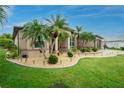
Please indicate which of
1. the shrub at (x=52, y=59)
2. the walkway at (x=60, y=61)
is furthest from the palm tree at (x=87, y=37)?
the shrub at (x=52, y=59)

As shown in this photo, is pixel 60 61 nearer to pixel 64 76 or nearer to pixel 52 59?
pixel 52 59

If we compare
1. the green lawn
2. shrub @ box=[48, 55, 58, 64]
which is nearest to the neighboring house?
shrub @ box=[48, 55, 58, 64]

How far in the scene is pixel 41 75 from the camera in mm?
5746

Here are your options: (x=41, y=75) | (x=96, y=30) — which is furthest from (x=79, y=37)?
(x=41, y=75)

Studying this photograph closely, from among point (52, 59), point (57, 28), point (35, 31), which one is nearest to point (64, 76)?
Answer: point (52, 59)

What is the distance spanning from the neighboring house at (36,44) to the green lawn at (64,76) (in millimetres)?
424

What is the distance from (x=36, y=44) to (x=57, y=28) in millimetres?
651

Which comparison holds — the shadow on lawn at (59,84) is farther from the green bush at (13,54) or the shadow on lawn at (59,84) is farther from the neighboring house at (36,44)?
the green bush at (13,54)

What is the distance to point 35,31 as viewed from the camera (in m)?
5.75

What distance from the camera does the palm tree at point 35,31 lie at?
18.7 feet
